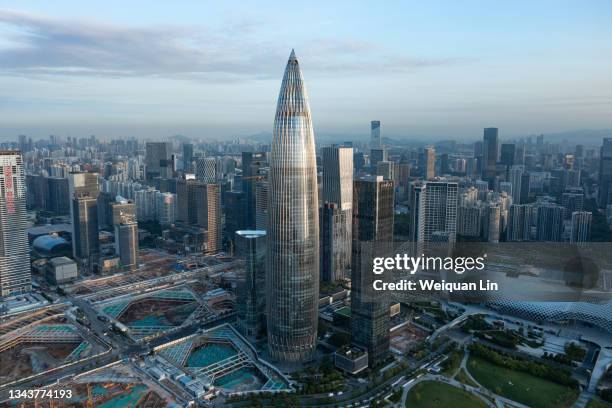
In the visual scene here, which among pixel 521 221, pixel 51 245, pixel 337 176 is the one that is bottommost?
pixel 51 245

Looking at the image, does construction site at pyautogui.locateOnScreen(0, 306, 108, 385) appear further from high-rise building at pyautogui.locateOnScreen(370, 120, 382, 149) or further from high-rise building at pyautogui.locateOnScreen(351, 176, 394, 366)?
high-rise building at pyautogui.locateOnScreen(370, 120, 382, 149)

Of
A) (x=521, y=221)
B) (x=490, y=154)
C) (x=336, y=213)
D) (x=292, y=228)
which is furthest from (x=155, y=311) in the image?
(x=490, y=154)

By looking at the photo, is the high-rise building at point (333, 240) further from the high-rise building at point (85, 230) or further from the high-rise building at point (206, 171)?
the high-rise building at point (206, 171)

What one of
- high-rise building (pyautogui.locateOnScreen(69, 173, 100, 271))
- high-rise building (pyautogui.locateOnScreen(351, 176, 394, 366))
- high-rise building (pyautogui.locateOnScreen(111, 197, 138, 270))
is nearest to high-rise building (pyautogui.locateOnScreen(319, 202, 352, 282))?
high-rise building (pyautogui.locateOnScreen(351, 176, 394, 366))

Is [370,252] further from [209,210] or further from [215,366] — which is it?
[209,210]

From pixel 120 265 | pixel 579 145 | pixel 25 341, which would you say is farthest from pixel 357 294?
pixel 579 145

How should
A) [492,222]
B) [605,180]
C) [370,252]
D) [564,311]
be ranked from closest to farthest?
[370,252]
[564,311]
[492,222]
[605,180]
